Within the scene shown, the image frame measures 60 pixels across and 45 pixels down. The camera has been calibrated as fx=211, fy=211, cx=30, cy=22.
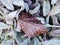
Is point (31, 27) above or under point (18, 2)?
under

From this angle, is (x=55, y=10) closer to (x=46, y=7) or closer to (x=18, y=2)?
(x=46, y=7)

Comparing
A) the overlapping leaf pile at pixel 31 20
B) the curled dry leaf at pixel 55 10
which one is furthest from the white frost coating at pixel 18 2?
the curled dry leaf at pixel 55 10

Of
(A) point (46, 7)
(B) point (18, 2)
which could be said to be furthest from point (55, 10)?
(B) point (18, 2)

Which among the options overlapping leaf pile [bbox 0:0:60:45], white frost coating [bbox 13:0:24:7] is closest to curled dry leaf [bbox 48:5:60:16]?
overlapping leaf pile [bbox 0:0:60:45]

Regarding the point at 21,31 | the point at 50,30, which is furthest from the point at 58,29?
the point at 21,31

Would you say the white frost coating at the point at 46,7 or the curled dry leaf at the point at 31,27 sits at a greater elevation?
the white frost coating at the point at 46,7

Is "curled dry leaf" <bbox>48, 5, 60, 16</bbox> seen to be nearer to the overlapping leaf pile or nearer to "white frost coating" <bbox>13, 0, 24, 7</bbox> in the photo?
the overlapping leaf pile

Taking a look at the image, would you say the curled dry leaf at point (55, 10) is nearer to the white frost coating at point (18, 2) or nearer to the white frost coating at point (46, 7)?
the white frost coating at point (46, 7)

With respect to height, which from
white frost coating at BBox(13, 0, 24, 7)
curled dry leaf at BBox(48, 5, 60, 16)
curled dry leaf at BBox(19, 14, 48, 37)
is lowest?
curled dry leaf at BBox(19, 14, 48, 37)

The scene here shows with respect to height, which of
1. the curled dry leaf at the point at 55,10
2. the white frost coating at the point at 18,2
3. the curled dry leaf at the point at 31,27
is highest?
the white frost coating at the point at 18,2

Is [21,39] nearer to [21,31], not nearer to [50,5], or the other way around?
[21,31]
